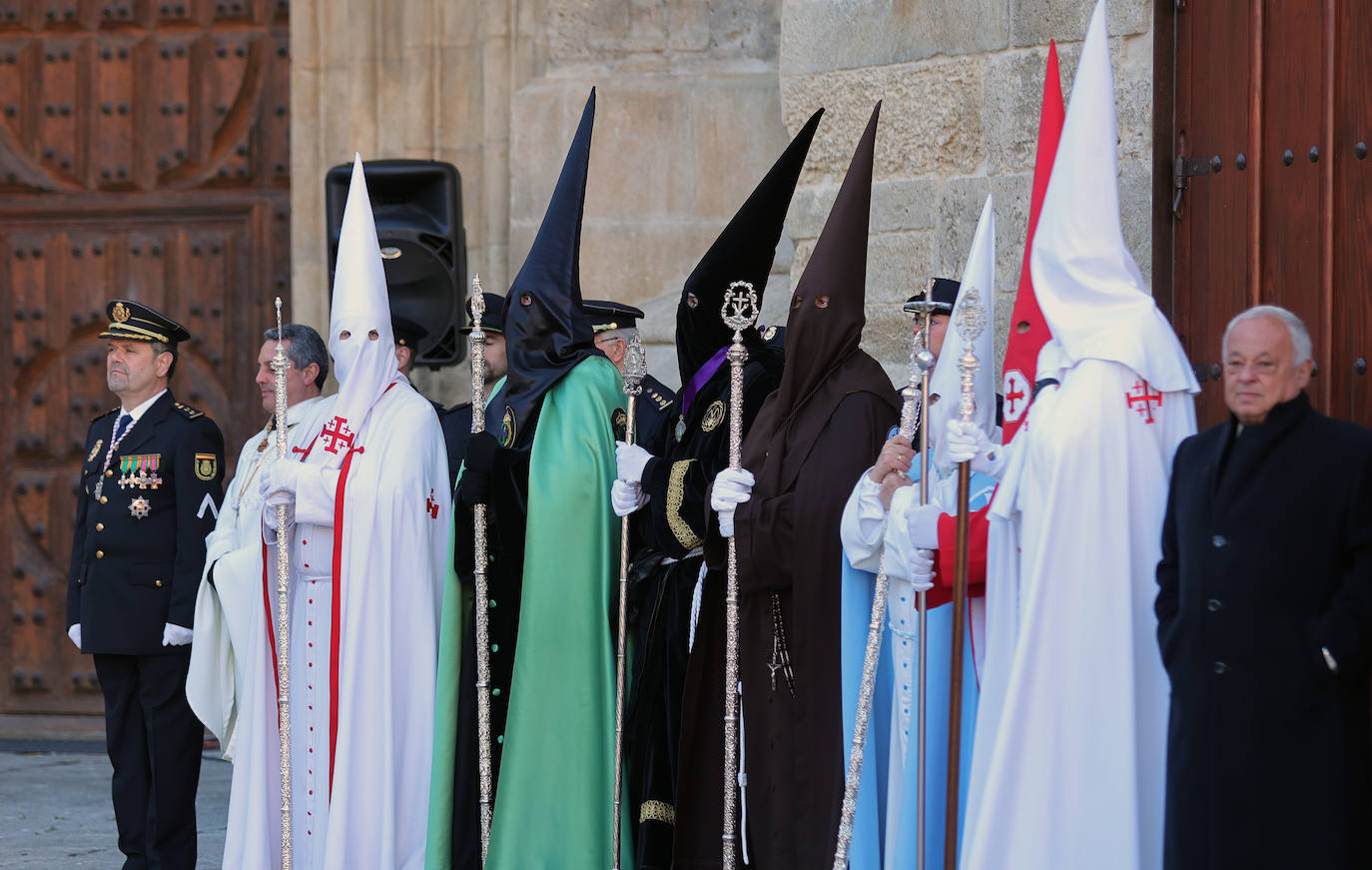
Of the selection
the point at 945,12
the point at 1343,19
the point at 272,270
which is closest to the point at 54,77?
the point at 272,270

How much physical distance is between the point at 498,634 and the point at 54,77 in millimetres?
5357

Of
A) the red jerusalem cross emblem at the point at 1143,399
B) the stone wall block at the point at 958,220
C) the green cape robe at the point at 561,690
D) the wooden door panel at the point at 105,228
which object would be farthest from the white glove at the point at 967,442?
the wooden door panel at the point at 105,228

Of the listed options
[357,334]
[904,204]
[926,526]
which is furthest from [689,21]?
[926,526]

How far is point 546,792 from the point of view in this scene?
19.6 ft

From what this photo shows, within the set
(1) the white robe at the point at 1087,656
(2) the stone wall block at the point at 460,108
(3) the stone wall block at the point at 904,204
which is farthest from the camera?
(2) the stone wall block at the point at 460,108

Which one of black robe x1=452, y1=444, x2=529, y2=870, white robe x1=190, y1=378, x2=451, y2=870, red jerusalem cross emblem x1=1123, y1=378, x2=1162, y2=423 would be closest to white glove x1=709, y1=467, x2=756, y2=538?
black robe x1=452, y1=444, x2=529, y2=870

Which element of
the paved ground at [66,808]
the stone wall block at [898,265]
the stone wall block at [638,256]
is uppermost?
the stone wall block at [638,256]

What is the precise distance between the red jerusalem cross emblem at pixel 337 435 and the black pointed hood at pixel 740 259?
1.27m

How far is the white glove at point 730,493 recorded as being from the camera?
536cm

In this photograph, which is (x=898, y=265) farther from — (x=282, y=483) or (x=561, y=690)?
(x=282, y=483)

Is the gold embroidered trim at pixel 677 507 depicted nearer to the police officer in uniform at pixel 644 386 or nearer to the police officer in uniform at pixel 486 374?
the police officer in uniform at pixel 644 386

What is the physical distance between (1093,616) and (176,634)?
3.77 m

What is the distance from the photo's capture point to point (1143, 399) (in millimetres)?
4465

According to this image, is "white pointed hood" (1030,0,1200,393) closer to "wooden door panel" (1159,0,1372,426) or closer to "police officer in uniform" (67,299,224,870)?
"wooden door panel" (1159,0,1372,426)
